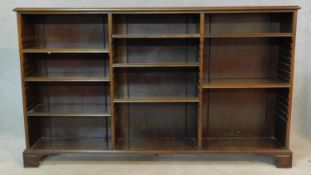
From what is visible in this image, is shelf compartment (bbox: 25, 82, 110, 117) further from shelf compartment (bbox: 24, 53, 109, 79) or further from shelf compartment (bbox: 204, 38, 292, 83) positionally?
shelf compartment (bbox: 204, 38, 292, 83)

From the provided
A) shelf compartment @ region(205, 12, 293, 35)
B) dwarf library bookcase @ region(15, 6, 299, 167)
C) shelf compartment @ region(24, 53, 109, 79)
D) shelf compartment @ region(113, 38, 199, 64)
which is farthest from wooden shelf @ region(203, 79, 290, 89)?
shelf compartment @ region(24, 53, 109, 79)

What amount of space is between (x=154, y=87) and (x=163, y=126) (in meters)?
0.42

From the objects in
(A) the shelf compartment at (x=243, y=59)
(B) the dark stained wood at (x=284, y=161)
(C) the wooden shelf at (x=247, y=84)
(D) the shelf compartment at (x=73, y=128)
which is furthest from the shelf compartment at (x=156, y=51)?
(B) the dark stained wood at (x=284, y=161)

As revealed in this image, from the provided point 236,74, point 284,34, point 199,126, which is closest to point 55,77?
point 199,126

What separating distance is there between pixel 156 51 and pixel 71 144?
1.23 metres

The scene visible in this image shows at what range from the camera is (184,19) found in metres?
3.20

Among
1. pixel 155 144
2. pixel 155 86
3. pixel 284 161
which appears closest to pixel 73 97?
pixel 155 86

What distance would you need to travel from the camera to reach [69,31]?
324cm

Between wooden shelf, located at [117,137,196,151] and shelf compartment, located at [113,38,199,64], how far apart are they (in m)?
0.78

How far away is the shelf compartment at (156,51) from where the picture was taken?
3.24 metres

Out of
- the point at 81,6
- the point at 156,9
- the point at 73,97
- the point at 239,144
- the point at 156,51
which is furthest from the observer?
the point at 81,6

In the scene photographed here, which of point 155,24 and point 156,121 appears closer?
point 155,24

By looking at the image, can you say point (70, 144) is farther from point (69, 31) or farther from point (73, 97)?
point (69, 31)

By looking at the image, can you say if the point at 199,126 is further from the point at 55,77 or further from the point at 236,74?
the point at 55,77
